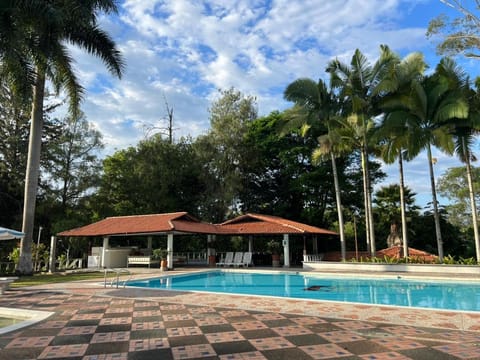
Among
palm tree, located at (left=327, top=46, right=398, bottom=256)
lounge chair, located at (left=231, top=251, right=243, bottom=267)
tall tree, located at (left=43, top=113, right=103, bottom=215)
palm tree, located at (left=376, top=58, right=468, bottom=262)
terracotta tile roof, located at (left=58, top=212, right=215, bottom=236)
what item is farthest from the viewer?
tall tree, located at (left=43, top=113, right=103, bottom=215)

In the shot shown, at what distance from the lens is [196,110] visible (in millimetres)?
30766

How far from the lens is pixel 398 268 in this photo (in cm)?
1802

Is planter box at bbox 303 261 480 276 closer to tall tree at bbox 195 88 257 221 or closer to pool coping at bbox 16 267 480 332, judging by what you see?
pool coping at bbox 16 267 480 332

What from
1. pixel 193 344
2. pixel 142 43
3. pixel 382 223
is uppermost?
pixel 142 43

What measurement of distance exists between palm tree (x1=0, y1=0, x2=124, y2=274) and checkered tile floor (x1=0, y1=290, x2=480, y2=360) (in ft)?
34.9

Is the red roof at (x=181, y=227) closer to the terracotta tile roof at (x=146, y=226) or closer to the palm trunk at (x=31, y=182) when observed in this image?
the terracotta tile roof at (x=146, y=226)

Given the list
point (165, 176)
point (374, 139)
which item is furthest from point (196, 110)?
point (374, 139)

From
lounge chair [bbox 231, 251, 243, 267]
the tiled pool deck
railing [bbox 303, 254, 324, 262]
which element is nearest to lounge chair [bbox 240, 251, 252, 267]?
lounge chair [bbox 231, 251, 243, 267]

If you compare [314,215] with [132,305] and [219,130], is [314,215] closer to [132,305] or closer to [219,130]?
[219,130]

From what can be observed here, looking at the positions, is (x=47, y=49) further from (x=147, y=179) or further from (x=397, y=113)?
(x=397, y=113)

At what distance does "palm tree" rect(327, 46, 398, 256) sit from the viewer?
65.7ft

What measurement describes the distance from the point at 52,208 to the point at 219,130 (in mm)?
14334

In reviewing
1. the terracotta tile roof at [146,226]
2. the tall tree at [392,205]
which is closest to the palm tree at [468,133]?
the tall tree at [392,205]

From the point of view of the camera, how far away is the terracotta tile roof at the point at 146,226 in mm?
20156
